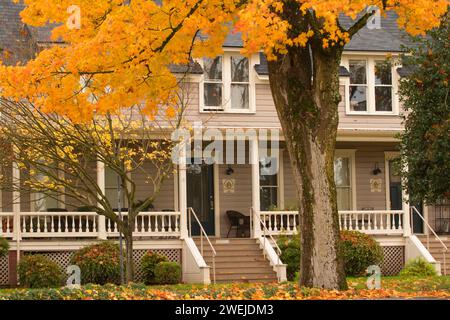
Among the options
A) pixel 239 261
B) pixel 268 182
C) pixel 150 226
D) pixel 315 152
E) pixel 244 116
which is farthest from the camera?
pixel 268 182

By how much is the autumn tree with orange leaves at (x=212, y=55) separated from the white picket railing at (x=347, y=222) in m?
11.8

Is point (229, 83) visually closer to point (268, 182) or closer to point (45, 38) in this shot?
point (268, 182)

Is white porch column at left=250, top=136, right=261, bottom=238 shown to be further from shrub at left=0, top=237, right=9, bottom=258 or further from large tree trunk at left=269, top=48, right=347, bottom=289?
large tree trunk at left=269, top=48, right=347, bottom=289

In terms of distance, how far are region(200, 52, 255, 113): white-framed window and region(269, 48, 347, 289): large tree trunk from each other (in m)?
12.6

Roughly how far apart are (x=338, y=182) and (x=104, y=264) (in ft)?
33.9

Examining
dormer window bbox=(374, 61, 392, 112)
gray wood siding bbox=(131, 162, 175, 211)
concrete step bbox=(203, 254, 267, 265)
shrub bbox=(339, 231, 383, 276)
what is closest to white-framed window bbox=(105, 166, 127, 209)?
gray wood siding bbox=(131, 162, 175, 211)

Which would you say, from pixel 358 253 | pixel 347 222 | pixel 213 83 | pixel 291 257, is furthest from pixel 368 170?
pixel 291 257

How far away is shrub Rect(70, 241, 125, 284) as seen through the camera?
24781 millimetres

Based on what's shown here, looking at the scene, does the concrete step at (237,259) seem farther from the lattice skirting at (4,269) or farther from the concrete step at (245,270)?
the lattice skirting at (4,269)

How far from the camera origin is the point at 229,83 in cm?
2966

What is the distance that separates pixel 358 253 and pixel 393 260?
3244 millimetres

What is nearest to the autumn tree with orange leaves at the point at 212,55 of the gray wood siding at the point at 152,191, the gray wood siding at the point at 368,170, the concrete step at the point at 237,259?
the concrete step at the point at 237,259

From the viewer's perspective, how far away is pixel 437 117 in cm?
2178
